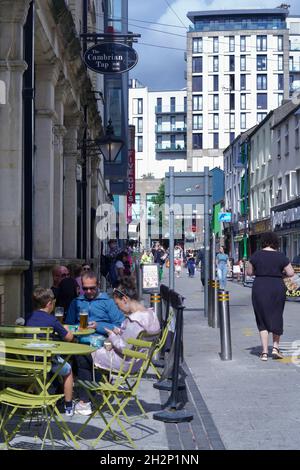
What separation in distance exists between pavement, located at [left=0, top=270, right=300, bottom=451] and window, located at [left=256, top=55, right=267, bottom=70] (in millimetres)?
83695

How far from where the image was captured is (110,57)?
19031 mm

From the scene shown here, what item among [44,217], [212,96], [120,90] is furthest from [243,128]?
[44,217]

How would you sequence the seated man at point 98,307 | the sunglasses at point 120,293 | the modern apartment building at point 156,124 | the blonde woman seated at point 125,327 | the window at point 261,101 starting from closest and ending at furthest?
the blonde woman seated at point 125,327 < the sunglasses at point 120,293 < the seated man at point 98,307 < the window at point 261,101 < the modern apartment building at point 156,124

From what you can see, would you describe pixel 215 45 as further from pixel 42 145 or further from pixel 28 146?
pixel 28 146

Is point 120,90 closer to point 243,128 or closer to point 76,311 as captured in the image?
point 76,311

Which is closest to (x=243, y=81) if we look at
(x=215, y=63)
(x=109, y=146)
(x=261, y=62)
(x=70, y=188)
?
(x=261, y=62)

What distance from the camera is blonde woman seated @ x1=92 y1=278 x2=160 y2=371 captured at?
7.47 meters

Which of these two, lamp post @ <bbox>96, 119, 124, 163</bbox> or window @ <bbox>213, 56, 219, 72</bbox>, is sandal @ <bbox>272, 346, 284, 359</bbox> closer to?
lamp post @ <bbox>96, 119, 124, 163</bbox>

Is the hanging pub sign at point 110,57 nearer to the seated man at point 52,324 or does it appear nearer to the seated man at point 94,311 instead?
the seated man at point 94,311

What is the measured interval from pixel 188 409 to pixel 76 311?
193 centimetres

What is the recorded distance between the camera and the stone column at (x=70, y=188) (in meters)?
18.9

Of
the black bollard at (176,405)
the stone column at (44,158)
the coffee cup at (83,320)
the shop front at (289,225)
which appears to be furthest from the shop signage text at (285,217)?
the black bollard at (176,405)

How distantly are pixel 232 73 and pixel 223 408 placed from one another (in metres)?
88.7

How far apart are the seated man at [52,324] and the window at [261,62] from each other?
89.1m
